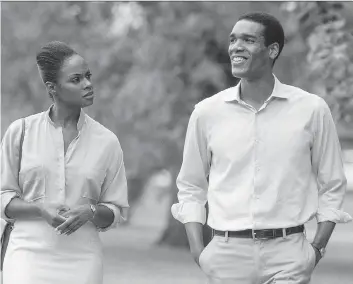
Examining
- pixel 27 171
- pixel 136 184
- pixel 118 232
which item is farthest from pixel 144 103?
pixel 27 171

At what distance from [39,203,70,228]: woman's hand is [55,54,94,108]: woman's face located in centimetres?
62

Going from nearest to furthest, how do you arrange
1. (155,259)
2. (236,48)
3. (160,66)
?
(236,48) → (160,66) → (155,259)

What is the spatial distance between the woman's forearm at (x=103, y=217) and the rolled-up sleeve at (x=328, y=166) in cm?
123

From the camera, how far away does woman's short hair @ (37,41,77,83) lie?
6008 millimetres

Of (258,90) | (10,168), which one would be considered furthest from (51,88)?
(258,90)

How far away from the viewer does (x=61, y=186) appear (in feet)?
19.2

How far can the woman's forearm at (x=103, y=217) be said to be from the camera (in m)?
5.84

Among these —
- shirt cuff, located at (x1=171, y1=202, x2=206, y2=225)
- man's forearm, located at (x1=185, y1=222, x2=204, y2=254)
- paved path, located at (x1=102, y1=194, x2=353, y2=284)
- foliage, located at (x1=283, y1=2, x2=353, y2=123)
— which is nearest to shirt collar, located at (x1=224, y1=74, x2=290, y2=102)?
shirt cuff, located at (x1=171, y1=202, x2=206, y2=225)

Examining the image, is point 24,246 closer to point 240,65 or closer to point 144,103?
point 240,65

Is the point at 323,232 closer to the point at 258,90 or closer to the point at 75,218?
the point at 258,90

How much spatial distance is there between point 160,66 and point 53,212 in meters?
12.6

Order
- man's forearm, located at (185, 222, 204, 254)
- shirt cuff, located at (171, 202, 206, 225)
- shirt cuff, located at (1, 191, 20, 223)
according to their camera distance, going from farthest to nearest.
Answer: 1. shirt cuff, located at (1, 191, 20, 223)
2. shirt cuff, located at (171, 202, 206, 225)
3. man's forearm, located at (185, 222, 204, 254)

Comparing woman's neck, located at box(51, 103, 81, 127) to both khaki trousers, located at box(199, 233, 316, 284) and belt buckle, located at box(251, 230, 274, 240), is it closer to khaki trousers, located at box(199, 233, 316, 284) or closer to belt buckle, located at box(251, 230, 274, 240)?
khaki trousers, located at box(199, 233, 316, 284)

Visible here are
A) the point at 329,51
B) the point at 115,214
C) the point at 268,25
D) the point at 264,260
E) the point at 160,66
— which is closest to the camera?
the point at 264,260
